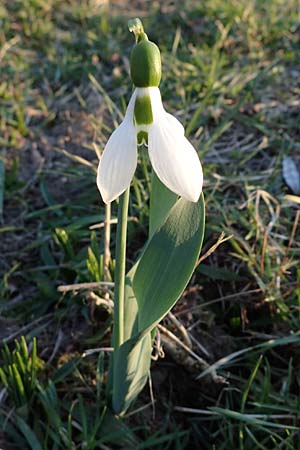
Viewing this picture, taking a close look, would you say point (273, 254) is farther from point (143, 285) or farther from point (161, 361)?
point (143, 285)

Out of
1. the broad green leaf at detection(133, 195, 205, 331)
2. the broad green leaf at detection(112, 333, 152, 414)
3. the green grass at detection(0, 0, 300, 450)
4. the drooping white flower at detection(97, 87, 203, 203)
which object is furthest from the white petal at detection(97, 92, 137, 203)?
the green grass at detection(0, 0, 300, 450)

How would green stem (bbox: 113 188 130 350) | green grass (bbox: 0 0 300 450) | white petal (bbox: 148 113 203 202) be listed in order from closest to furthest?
1. white petal (bbox: 148 113 203 202)
2. green stem (bbox: 113 188 130 350)
3. green grass (bbox: 0 0 300 450)

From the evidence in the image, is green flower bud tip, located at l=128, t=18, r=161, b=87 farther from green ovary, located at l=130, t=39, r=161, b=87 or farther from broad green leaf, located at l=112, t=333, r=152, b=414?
broad green leaf, located at l=112, t=333, r=152, b=414

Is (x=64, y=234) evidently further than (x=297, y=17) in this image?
No

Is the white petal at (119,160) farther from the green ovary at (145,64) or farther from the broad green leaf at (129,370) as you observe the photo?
the broad green leaf at (129,370)

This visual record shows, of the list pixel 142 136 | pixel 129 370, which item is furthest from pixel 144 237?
pixel 142 136

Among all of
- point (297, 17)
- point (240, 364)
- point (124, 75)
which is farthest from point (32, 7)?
point (240, 364)

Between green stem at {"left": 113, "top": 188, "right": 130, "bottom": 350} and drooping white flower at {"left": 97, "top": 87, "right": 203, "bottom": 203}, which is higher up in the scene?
drooping white flower at {"left": 97, "top": 87, "right": 203, "bottom": 203}
